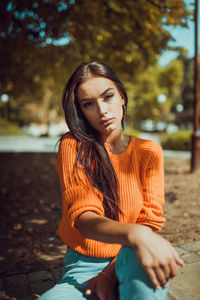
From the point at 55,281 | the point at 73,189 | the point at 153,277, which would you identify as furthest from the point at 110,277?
the point at 55,281

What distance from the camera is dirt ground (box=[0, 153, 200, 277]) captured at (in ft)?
10.9

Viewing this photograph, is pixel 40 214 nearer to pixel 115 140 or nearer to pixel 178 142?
pixel 115 140

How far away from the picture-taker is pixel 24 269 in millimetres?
3023

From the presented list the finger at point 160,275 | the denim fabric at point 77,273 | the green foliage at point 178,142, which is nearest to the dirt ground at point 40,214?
the denim fabric at point 77,273

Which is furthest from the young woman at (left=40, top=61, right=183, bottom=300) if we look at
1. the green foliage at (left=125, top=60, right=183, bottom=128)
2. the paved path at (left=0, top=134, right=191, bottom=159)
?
the green foliage at (left=125, top=60, right=183, bottom=128)

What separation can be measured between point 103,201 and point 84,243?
241 millimetres

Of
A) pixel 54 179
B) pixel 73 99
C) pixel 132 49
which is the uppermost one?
pixel 132 49

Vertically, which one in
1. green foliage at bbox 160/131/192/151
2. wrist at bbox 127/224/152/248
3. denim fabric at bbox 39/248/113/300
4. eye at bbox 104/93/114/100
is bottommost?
green foliage at bbox 160/131/192/151

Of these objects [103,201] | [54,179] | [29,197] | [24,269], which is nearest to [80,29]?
[54,179]

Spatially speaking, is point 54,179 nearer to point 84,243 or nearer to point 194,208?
point 194,208

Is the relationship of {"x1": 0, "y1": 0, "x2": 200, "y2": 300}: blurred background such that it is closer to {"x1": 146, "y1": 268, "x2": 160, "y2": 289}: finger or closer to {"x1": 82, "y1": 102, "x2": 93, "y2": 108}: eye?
{"x1": 82, "y1": 102, "x2": 93, "y2": 108}: eye

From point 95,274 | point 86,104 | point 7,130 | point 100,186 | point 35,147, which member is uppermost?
point 86,104

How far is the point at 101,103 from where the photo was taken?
163 centimetres

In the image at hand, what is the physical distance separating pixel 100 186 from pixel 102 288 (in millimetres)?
503
